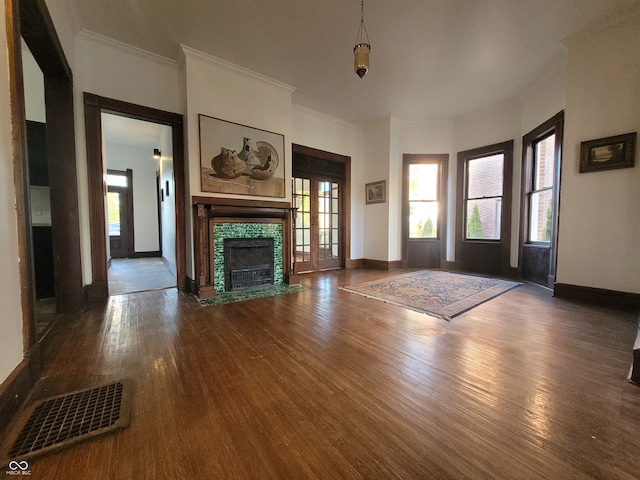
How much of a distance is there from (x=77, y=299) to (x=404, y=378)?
3.52 m

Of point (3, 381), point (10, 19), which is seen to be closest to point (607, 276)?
point (3, 381)

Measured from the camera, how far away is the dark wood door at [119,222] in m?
7.44

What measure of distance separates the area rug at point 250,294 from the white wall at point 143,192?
19.6 ft

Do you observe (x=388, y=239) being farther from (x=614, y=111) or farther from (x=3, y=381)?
(x=3, y=381)

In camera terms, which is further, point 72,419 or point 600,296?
point 600,296

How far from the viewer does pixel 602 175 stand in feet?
9.83

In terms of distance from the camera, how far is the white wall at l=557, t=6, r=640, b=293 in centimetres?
279

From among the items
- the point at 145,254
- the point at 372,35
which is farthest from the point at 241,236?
the point at 145,254

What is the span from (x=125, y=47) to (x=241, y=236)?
9.45ft

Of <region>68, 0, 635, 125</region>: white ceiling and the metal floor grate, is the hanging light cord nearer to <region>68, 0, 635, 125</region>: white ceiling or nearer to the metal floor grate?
<region>68, 0, 635, 125</region>: white ceiling

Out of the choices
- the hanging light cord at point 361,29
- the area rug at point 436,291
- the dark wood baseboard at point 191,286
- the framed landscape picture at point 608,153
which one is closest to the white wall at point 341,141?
the area rug at point 436,291

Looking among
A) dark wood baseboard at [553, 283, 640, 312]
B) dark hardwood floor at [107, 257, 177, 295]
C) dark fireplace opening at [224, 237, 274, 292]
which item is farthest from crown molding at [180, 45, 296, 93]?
dark wood baseboard at [553, 283, 640, 312]

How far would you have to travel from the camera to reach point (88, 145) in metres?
3.11

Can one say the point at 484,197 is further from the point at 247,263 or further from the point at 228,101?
the point at 228,101
